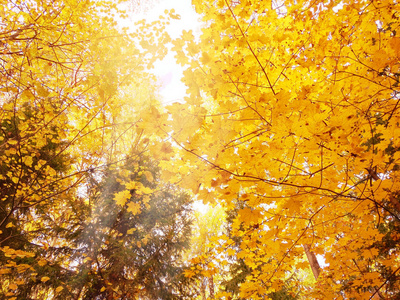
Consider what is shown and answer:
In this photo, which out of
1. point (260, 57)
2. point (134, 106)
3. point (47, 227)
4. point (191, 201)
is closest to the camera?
point (260, 57)

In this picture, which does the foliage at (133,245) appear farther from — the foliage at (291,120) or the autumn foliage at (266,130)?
the foliage at (291,120)

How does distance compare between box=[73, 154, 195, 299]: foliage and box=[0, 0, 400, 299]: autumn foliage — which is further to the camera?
box=[73, 154, 195, 299]: foliage

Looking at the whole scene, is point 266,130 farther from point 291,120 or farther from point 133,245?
point 133,245

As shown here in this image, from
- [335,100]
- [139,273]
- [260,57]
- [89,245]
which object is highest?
[260,57]

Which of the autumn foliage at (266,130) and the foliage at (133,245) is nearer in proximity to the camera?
the autumn foliage at (266,130)

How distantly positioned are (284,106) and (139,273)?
5.02 metres

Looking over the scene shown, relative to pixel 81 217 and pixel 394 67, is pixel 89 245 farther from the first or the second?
pixel 394 67

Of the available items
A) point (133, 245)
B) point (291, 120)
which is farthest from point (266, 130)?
point (133, 245)

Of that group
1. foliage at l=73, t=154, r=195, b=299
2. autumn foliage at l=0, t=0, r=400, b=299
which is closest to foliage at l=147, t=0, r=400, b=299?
autumn foliage at l=0, t=0, r=400, b=299

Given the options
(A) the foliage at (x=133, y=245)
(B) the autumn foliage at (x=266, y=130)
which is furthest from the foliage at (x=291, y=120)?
(A) the foliage at (x=133, y=245)

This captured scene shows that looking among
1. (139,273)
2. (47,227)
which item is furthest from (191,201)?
(47,227)

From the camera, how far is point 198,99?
1226mm

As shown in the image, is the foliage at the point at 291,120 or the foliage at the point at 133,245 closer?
the foliage at the point at 291,120

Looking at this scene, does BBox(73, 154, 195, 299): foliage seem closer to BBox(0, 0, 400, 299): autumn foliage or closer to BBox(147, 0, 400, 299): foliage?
BBox(0, 0, 400, 299): autumn foliage
